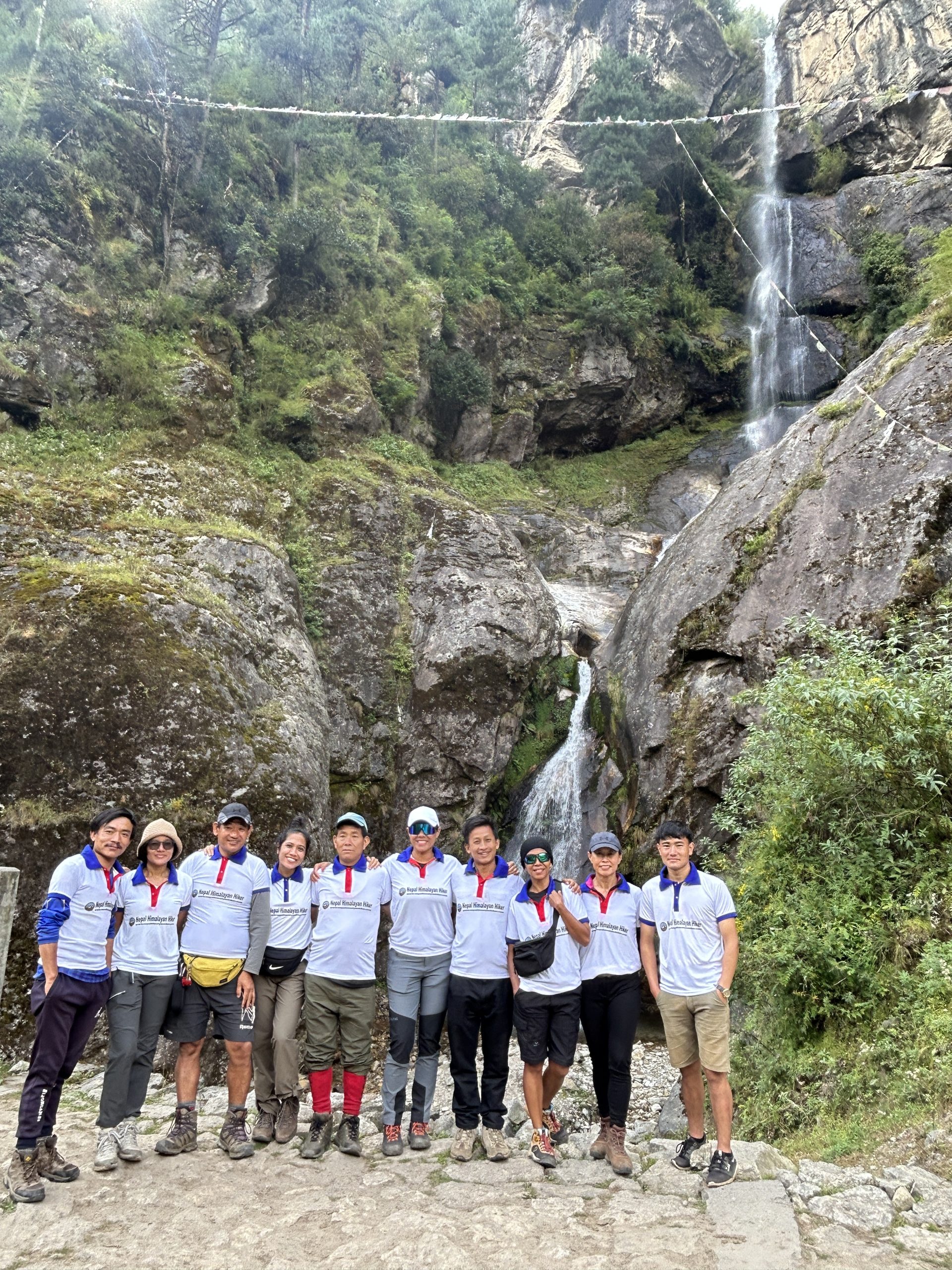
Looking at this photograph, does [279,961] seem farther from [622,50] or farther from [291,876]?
[622,50]

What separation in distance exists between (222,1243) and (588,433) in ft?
79.3

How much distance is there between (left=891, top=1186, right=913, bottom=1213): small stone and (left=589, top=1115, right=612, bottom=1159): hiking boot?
5.09 ft

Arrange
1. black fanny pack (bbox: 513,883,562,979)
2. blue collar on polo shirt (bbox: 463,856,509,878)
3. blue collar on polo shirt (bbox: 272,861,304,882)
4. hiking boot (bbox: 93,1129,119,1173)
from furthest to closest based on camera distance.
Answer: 1. blue collar on polo shirt (bbox: 272,861,304,882)
2. blue collar on polo shirt (bbox: 463,856,509,878)
3. black fanny pack (bbox: 513,883,562,979)
4. hiking boot (bbox: 93,1129,119,1173)

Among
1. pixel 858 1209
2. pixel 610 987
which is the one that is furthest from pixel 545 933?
pixel 858 1209

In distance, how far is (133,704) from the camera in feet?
29.7

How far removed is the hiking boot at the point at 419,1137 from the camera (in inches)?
191

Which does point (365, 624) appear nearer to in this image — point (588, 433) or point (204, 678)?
point (204, 678)

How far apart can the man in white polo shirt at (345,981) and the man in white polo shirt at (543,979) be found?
94cm

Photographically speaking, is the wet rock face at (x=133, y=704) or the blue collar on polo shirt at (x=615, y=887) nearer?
the blue collar on polo shirt at (x=615, y=887)

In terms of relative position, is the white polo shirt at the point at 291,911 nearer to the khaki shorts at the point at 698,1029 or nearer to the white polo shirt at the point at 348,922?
the white polo shirt at the point at 348,922

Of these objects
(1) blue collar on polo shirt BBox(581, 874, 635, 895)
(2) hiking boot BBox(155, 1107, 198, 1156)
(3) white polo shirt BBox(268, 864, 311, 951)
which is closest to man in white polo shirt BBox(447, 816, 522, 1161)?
(1) blue collar on polo shirt BBox(581, 874, 635, 895)

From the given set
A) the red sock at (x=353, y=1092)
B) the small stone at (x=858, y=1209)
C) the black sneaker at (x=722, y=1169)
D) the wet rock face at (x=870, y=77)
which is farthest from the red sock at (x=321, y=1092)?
the wet rock face at (x=870, y=77)

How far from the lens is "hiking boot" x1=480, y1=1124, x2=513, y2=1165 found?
464cm

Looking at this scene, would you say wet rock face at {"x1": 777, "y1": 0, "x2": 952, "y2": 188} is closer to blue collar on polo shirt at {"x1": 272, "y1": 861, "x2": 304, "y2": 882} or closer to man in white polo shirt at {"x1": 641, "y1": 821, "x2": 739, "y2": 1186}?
man in white polo shirt at {"x1": 641, "y1": 821, "x2": 739, "y2": 1186}
